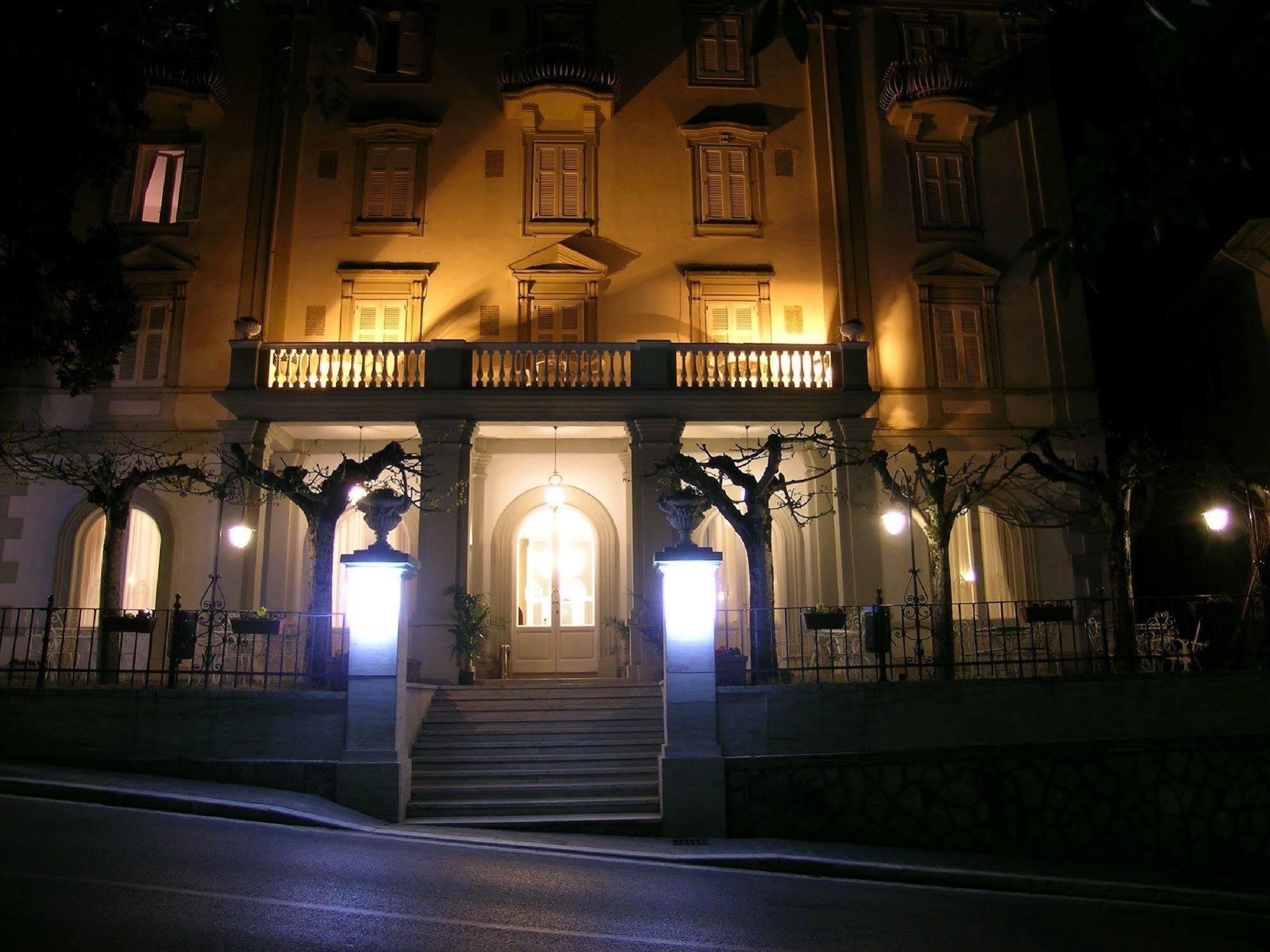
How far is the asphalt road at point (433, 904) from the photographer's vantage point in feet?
19.8

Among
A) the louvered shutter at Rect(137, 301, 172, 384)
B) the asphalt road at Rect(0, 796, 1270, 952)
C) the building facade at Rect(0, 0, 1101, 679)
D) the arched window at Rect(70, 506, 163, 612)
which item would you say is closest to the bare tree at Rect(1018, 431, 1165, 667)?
the building facade at Rect(0, 0, 1101, 679)

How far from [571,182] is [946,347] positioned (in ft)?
26.9

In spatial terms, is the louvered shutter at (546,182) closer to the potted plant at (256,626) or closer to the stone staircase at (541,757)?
the stone staircase at (541,757)

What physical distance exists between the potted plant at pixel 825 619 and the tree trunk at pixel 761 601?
1.62 feet

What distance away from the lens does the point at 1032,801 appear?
1124cm

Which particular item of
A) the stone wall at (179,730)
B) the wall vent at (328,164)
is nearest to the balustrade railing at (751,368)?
the wall vent at (328,164)

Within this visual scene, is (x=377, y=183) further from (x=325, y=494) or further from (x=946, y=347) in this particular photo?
(x=946, y=347)

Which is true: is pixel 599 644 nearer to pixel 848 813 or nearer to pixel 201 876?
pixel 848 813

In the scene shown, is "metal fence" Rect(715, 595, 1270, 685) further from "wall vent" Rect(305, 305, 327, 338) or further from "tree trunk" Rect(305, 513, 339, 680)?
"wall vent" Rect(305, 305, 327, 338)

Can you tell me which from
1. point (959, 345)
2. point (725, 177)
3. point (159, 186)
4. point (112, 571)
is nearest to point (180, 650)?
point (112, 571)

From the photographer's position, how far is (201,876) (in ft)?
23.3

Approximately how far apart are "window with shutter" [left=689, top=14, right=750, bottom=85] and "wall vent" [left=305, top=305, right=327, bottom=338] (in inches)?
356

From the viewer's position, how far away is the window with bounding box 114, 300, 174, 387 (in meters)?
18.3

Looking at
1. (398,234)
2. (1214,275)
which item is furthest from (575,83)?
(1214,275)
